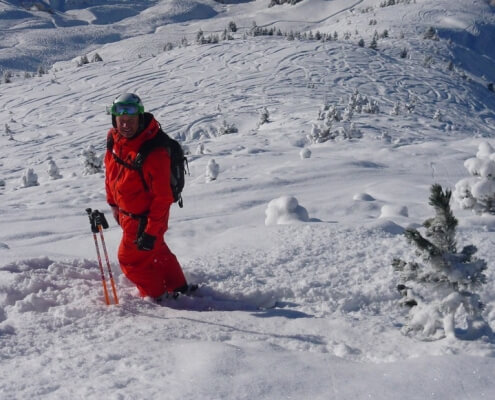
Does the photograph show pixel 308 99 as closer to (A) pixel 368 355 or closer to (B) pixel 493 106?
(B) pixel 493 106

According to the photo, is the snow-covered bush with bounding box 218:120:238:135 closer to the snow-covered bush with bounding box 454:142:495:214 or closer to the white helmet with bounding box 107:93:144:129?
the snow-covered bush with bounding box 454:142:495:214

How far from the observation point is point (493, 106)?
97.8 ft

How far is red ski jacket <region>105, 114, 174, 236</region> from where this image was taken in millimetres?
3654

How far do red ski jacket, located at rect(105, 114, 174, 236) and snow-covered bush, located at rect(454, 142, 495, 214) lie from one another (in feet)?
12.0

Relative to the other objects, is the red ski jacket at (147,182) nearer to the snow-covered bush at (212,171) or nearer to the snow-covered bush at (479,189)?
the snow-covered bush at (479,189)

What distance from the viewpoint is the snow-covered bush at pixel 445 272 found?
2.52 meters

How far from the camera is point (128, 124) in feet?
12.1

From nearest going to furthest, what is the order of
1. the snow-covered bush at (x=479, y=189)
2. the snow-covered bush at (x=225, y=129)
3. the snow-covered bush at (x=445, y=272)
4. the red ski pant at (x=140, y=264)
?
1. the snow-covered bush at (x=445, y=272)
2. the red ski pant at (x=140, y=264)
3. the snow-covered bush at (x=479, y=189)
4. the snow-covered bush at (x=225, y=129)

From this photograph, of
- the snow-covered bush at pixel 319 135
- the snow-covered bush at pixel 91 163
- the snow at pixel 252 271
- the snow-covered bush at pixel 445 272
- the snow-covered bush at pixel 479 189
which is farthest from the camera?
the snow-covered bush at pixel 319 135

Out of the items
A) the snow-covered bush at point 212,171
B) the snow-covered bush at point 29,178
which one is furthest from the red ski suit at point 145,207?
the snow-covered bush at point 29,178

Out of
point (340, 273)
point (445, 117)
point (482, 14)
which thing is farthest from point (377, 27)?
point (340, 273)

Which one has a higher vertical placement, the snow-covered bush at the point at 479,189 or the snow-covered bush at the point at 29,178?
the snow-covered bush at the point at 479,189

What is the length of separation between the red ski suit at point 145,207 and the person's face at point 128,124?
47mm

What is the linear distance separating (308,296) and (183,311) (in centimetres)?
95
